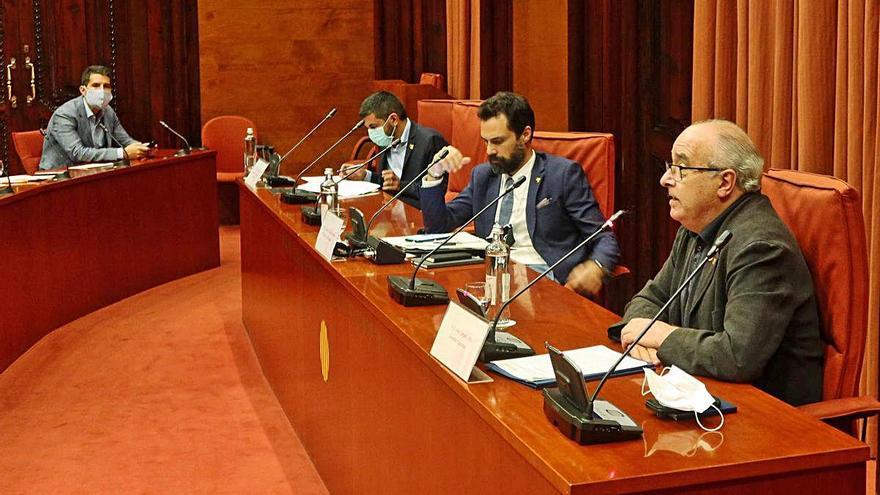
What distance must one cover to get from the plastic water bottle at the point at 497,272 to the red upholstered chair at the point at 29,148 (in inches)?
173

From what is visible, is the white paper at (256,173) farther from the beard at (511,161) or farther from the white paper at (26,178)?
the beard at (511,161)

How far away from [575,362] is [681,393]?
37 cm

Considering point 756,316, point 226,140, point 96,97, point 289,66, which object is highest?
point 289,66

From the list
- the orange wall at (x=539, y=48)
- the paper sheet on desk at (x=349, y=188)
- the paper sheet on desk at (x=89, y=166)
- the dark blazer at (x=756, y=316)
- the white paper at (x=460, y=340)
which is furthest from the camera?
the orange wall at (x=539, y=48)

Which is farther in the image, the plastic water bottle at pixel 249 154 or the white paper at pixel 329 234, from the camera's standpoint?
the plastic water bottle at pixel 249 154

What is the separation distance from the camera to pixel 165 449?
12.4ft

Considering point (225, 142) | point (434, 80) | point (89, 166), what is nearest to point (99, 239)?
point (89, 166)

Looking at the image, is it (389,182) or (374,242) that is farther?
(389,182)

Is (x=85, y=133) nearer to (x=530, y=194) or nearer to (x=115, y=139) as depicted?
(x=115, y=139)

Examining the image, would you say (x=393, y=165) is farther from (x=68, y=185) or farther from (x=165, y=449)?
(x=165, y=449)

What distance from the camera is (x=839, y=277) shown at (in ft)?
7.50

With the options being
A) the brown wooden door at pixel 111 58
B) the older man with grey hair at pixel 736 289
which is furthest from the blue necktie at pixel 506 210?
the brown wooden door at pixel 111 58

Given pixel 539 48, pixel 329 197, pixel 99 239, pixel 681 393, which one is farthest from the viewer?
pixel 539 48

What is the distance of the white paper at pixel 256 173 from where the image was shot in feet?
16.8
